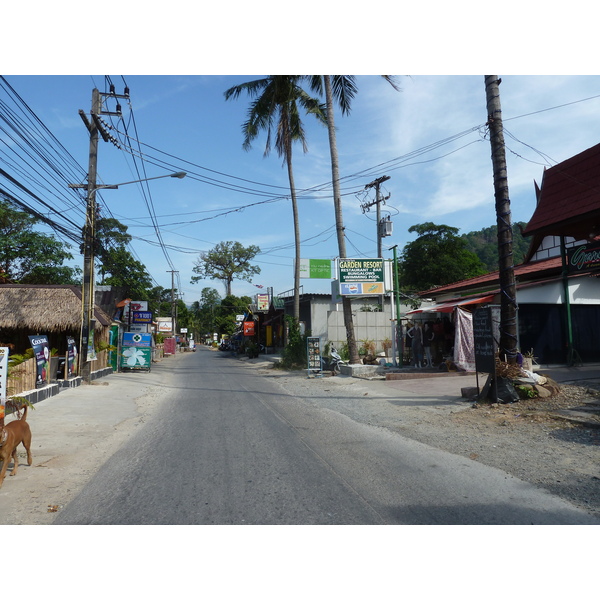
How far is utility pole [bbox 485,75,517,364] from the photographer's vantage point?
34.2 feet

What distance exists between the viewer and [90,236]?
16.9 meters

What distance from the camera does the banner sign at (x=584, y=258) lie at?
1366 centimetres

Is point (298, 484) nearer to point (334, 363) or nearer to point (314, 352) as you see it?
point (314, 352)

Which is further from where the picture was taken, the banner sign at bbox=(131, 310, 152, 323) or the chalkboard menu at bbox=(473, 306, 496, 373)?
the banner sign at bbox=(131, 310, 152, 323)

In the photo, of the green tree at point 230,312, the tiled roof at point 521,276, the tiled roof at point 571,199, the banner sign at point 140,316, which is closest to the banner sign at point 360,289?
the tiled roof at point 521,276

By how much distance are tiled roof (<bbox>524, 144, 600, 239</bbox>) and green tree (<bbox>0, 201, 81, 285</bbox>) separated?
27.8m

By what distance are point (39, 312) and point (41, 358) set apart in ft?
20.9

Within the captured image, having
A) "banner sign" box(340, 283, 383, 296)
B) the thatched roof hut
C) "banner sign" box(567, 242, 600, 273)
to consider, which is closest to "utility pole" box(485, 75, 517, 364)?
"banner sign" box(567, 242, 600, 273)

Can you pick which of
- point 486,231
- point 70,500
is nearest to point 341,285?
point 70,500

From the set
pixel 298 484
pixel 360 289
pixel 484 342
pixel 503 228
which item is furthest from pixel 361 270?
pixel 298 484

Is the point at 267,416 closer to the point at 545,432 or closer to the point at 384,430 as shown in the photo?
the point at 384,430

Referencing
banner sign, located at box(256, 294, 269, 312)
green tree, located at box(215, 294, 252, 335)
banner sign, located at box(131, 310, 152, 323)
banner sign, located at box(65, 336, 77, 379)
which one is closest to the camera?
banner sign, located at box(65, 336, 77, 379)

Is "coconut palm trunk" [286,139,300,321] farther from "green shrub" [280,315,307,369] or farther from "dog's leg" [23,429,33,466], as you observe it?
"dog's leg" [23,429,33,466]

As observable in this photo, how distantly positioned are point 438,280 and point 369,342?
16.9m
